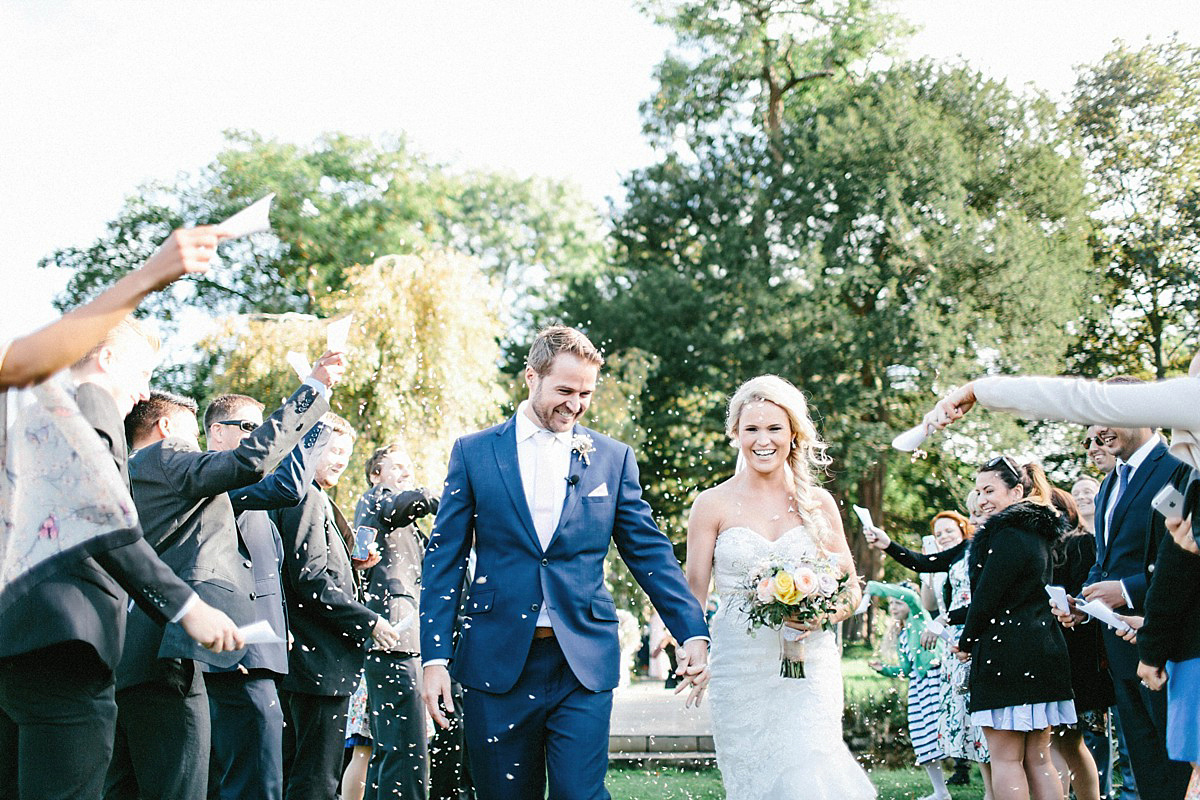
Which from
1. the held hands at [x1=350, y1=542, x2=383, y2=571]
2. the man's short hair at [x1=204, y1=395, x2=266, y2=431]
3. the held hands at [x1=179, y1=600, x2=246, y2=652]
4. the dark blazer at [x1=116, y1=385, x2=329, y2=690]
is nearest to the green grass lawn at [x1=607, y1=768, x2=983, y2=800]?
the held hands at [x1=350, y1=542, x2=383, y2=571]

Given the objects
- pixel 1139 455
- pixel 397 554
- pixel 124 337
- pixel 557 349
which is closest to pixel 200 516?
pixel 124 337

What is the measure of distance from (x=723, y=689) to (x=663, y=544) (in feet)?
3.84

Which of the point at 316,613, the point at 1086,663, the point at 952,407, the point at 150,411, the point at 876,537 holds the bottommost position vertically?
the point at 1086,663

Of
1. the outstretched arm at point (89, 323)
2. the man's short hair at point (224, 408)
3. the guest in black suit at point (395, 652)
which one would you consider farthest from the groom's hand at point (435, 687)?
the guest in black suit at point (395, 652)

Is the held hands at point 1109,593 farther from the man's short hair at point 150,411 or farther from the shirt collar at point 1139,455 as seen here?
the man's short hair at point 150,411

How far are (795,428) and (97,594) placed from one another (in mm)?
3494

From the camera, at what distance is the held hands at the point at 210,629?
3711mm

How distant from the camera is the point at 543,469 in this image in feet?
15.6

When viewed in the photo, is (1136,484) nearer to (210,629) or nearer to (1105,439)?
(1105,439)

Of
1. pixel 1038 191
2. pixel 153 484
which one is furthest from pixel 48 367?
pixel 1038 191

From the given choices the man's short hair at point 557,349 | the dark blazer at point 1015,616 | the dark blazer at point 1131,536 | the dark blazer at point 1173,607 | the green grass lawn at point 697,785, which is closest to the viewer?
the dark blazer at point 1173,607

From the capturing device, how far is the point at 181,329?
111ft

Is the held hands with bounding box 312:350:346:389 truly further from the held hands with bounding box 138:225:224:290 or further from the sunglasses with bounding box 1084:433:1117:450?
the sunglasses with bounding box 1084:433:1117:450

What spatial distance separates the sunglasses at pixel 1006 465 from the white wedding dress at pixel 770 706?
6.69 feet
